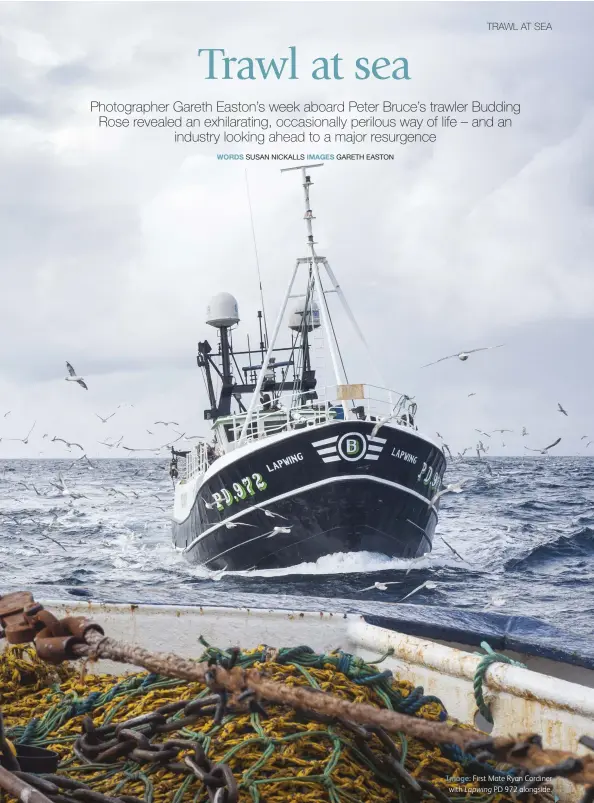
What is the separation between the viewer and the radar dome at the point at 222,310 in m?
21.8

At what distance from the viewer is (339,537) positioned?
1546cm

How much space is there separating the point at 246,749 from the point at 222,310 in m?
19.6

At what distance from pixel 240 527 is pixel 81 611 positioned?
1158 centimetres

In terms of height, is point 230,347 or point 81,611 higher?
point 230,347

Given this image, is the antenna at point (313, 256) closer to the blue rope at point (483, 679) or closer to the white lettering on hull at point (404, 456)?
the white lettering on hull at point (404, 456)

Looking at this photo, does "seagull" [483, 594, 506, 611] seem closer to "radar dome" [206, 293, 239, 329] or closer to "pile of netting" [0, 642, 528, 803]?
"radar dome" [206, 293, 239, 329]

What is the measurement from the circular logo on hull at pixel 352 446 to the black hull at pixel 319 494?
2cm

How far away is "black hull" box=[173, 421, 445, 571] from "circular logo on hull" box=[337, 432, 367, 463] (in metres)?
0.02

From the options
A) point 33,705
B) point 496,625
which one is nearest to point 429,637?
point 496,625

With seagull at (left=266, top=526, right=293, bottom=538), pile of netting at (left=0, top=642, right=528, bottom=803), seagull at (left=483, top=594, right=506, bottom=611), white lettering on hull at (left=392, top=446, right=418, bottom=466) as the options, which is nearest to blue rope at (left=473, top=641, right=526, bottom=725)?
pile of netting at (left=0, top=642, right=528, bottom=803)

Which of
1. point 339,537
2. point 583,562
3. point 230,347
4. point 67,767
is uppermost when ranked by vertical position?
point 230,347

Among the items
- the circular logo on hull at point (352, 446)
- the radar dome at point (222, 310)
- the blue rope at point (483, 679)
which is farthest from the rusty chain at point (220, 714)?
the radar dome at point (222, 310)

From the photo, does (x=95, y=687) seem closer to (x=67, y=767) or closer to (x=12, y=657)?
(x=12, y=657)

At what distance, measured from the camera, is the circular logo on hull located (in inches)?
592
